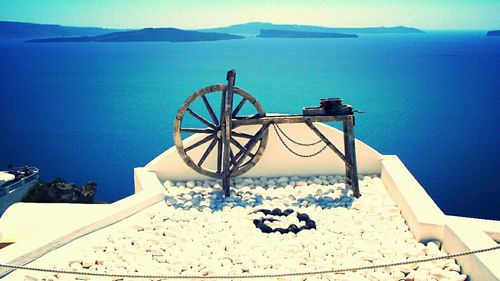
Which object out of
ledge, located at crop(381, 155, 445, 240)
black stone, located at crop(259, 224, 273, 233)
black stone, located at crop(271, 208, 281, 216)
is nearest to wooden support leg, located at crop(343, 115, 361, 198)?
ledge, located at crop(381, 155, 445, 240)

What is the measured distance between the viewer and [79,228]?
6520 millimetres

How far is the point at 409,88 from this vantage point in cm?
9206

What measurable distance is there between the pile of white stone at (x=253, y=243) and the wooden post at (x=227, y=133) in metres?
0.28

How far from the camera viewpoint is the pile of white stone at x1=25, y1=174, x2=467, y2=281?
575 cm

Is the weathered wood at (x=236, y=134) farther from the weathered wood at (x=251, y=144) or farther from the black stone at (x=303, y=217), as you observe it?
the black stone at (x=303, y=217)

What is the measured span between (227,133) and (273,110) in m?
66.9

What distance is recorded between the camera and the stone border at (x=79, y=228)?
582cm

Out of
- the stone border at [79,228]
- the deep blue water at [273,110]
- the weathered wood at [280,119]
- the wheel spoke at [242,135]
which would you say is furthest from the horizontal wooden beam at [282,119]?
the deep blue water at [273,110]

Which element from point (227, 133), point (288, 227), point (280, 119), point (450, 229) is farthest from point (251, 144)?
point (450, 229)

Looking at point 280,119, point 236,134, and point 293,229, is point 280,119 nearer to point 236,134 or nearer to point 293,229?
point 236,134

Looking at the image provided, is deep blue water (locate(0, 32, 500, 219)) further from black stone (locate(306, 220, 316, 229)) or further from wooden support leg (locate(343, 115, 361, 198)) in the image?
black stone (locate(306, 220, 316, 229))

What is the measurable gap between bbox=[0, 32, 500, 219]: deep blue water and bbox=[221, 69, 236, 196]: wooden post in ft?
116

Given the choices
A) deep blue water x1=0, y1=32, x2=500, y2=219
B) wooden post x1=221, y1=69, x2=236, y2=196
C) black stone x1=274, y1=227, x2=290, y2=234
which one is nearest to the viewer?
black stone x1=274, y1=227, x2=290, y2=234

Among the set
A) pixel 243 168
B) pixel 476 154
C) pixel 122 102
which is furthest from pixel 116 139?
pixel 243 168
